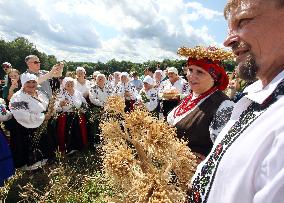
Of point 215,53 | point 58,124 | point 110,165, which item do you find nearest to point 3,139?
point 58,124

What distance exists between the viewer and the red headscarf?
121 inches

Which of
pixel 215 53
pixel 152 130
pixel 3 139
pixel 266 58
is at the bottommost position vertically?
pixel 3 139

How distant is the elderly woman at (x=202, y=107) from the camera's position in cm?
284

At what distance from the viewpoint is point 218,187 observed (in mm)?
1162

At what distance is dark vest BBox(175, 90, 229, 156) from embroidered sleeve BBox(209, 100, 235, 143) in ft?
0.18

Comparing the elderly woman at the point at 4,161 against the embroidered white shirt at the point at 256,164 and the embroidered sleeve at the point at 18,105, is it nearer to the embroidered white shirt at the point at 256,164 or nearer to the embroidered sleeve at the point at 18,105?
the embroidered sleeve at the point at 18,105

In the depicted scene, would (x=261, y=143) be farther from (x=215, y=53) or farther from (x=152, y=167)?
(x=215, y=53)

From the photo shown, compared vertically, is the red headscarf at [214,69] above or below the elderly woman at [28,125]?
above

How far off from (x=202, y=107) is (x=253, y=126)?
6.10 ft

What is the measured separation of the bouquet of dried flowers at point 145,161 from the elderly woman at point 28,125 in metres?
4.42

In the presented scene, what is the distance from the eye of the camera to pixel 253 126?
1125 mm

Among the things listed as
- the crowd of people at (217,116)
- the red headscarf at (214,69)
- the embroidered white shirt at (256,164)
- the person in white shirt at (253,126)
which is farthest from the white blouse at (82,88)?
the embroidered white shirt at (256,164)

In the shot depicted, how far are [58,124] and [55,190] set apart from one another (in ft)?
10.8

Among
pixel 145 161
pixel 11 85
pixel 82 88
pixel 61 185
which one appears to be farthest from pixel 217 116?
pixel 82 88
